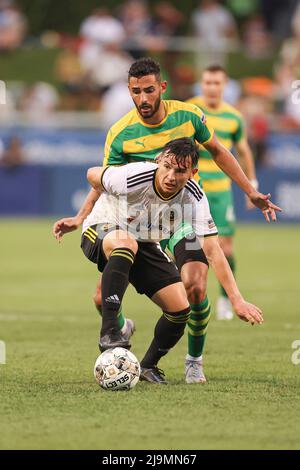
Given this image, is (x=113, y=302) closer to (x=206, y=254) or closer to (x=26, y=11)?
(x=206, y=254)

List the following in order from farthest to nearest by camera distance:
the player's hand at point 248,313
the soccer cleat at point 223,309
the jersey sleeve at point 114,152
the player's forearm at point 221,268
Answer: the soccer cleat at point 223,309
the jersey sleeve at point 114,152
the player's forearm at point 221,268
the player's hand at point 248,313

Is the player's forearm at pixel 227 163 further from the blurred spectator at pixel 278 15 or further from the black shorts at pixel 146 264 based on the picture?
the blurred spectator at pixel 278 15

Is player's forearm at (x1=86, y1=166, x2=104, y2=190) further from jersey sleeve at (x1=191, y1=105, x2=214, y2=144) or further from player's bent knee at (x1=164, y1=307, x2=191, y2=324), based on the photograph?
player's bent knee at (x1=164, y1=307, x2=191, y2=324)

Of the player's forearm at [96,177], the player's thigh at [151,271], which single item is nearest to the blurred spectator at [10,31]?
the player's forearm at [96,177]

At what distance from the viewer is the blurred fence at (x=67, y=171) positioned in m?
20.9

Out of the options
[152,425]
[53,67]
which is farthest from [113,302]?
[53,67]

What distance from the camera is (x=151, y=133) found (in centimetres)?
780

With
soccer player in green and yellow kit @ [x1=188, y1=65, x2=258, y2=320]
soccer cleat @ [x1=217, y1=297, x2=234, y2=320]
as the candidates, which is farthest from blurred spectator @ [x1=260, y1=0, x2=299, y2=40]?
soccer cleat @ [x1=217, y1=297, x2=234, y2=320]

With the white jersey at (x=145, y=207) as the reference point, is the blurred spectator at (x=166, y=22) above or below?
above

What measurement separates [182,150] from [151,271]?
868mm

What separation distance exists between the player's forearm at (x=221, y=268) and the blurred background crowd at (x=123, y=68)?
42.9 feet

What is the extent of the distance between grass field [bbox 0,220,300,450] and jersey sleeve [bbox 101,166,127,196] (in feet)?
4.07

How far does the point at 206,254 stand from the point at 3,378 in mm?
1548

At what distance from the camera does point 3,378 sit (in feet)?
24.9
